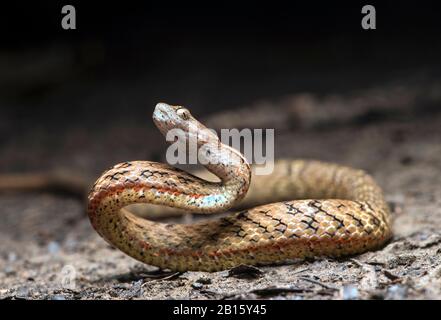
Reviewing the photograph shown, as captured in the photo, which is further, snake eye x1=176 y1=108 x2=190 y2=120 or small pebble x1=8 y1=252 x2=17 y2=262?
small pebble x1=8 y1=252 x2=17 y2=262

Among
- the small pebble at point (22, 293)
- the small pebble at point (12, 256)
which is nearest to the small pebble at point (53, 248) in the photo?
the small pebble at point (12, 256)

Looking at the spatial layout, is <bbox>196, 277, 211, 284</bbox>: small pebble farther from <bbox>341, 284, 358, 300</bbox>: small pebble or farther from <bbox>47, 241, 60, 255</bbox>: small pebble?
<bbox>47, 241, 60, 255</bbox>: small pebble

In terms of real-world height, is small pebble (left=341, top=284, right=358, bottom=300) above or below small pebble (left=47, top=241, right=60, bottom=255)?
above

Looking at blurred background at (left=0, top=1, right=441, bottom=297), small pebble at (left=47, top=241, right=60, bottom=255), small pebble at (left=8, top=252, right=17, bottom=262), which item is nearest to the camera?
small pebble at (left=8, top=252, right=17, bottom=262)

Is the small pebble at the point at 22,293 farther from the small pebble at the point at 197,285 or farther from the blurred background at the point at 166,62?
the blurred background at the point at 166,62

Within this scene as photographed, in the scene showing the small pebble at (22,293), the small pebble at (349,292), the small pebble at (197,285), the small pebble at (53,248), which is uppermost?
the small pebble at (349,292)

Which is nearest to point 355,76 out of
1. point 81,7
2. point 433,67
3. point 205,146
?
point 433,67

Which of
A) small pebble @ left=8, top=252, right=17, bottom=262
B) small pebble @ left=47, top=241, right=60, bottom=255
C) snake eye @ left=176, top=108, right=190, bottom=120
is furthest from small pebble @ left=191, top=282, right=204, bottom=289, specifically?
small pebble @ left=8, top=252, right=17, bottom=262
